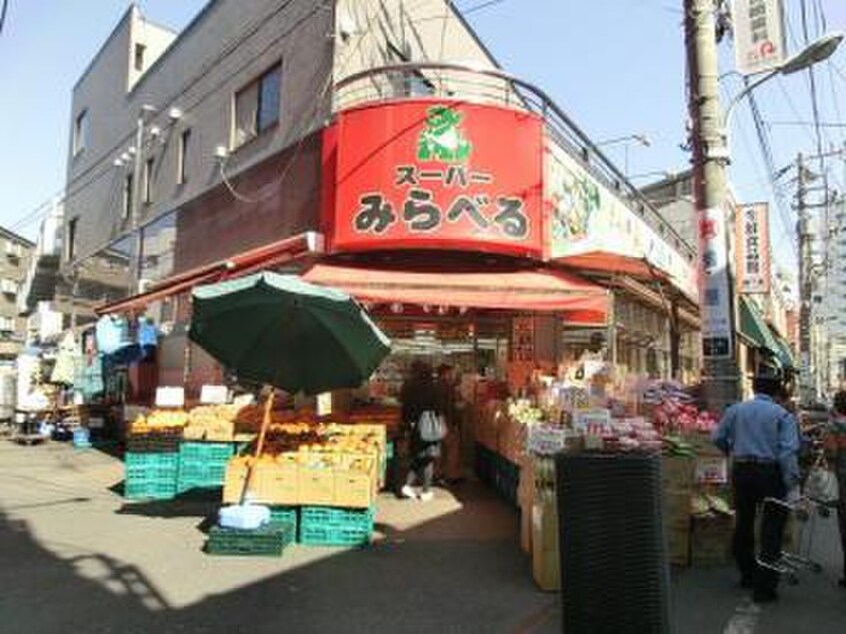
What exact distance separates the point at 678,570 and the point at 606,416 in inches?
67.9

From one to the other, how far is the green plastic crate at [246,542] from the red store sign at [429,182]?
6044 mm

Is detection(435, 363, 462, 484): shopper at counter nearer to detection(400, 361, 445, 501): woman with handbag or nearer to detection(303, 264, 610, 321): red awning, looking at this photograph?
detection(400, 361, 445, 501): woman with handbag

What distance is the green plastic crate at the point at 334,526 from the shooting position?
9.62m

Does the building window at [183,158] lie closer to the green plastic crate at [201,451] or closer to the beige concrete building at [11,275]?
the green plastic crate at [201,451]

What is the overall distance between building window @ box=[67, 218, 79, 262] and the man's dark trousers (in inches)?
1069

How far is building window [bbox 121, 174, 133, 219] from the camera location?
25484 millimetres

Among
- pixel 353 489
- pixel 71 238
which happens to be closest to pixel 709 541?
pixel 353 489

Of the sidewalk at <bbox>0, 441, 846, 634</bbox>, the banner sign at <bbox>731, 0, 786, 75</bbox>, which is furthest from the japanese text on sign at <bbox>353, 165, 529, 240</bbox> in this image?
the sidewalk at <bbox>0, 441, 846, 634</bbox>

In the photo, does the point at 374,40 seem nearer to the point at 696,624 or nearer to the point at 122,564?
the point at 122,564

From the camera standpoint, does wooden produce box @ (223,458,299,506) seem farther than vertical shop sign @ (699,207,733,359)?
No

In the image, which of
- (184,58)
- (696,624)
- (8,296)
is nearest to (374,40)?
(184,58)

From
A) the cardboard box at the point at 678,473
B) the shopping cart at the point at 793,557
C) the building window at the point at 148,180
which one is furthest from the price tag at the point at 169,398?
the building window at the point at 148,180

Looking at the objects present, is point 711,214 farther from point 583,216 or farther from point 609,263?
point 583,216

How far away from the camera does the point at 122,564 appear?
8578 mm
